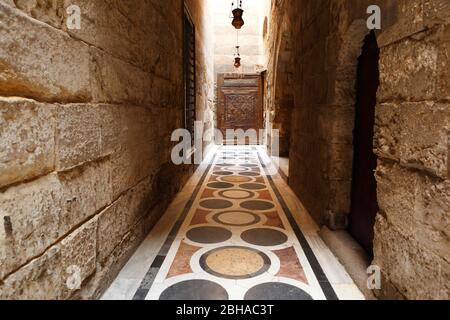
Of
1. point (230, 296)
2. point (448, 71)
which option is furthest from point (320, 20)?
point (230, 296)

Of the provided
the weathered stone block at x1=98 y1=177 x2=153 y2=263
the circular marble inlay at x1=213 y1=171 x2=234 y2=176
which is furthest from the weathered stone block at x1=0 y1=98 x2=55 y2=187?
the circular marble inlay at x1=213 y1=171 x2=234 y2=176

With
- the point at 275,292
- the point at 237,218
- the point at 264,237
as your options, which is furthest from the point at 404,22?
the point at 237,218

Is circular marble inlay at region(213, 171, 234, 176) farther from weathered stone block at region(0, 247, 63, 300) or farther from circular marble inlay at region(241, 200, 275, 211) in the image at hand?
weathered stone block at region(0, 247, 63, 300)

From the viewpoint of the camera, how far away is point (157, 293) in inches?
69.2

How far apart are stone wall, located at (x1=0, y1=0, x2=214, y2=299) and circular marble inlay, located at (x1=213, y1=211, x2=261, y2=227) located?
2.58 feet

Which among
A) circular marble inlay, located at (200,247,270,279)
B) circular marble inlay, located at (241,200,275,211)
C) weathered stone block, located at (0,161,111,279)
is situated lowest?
circular marble inlay, located at (200,247,270,279)

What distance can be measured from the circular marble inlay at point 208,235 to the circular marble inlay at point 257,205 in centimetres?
74

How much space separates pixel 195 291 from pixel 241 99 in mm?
8513

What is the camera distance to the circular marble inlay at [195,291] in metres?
1.72

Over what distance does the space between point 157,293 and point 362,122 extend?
192 centimetres

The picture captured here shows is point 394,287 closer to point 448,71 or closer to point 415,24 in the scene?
point 448,71

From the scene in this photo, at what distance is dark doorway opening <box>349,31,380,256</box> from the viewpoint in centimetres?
215

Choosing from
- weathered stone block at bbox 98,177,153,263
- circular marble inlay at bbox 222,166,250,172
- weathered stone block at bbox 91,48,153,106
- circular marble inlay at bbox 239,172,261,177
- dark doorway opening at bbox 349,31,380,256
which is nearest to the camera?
weathered stone block at bbox 91,48,153,106
